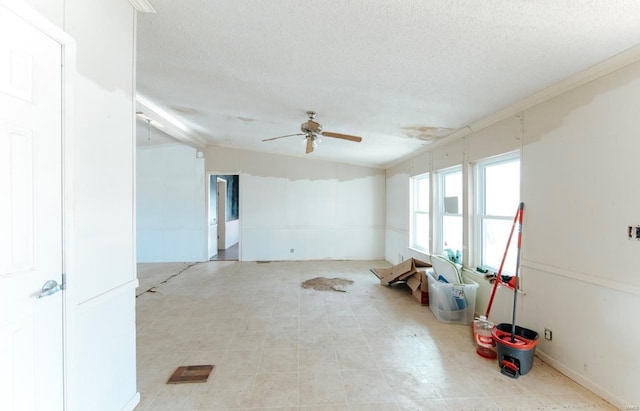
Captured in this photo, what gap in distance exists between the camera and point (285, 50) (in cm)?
220

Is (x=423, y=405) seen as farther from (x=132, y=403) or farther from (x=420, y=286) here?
→ (x=420, y=286)

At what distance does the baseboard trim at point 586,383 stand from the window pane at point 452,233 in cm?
163

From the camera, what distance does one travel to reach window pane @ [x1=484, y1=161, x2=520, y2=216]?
3.00 meters

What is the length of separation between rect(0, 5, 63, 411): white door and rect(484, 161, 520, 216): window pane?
12.1 feet

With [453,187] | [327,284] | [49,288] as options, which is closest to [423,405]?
[49,288]

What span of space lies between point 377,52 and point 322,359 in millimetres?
2545

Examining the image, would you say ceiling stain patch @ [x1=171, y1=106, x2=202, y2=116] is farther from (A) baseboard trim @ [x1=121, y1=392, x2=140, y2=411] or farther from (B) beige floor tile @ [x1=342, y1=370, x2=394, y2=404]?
(B) beige floor tile @ [x1=342, y1=370, x2=394, y2=404]

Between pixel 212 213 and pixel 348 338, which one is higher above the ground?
pixel 212 213

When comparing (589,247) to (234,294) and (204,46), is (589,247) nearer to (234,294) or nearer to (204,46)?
(204,46)

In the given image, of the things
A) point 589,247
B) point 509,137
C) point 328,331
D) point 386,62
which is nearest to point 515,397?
point 589,247

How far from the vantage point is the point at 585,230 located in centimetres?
213

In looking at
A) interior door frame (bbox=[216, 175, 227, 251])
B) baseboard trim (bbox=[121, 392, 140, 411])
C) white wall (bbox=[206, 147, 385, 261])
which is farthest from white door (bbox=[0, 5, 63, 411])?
interior door frame (bbox=[216, 175, 227, 251])

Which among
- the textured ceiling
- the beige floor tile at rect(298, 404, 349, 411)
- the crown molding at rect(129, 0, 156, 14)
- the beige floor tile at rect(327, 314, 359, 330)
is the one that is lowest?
the beige floor tile at rect(327, 314, 359, 330)

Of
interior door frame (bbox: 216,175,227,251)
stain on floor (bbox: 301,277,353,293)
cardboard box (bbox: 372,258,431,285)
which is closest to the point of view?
cardboard box (bbox: 372,258,431,285)
